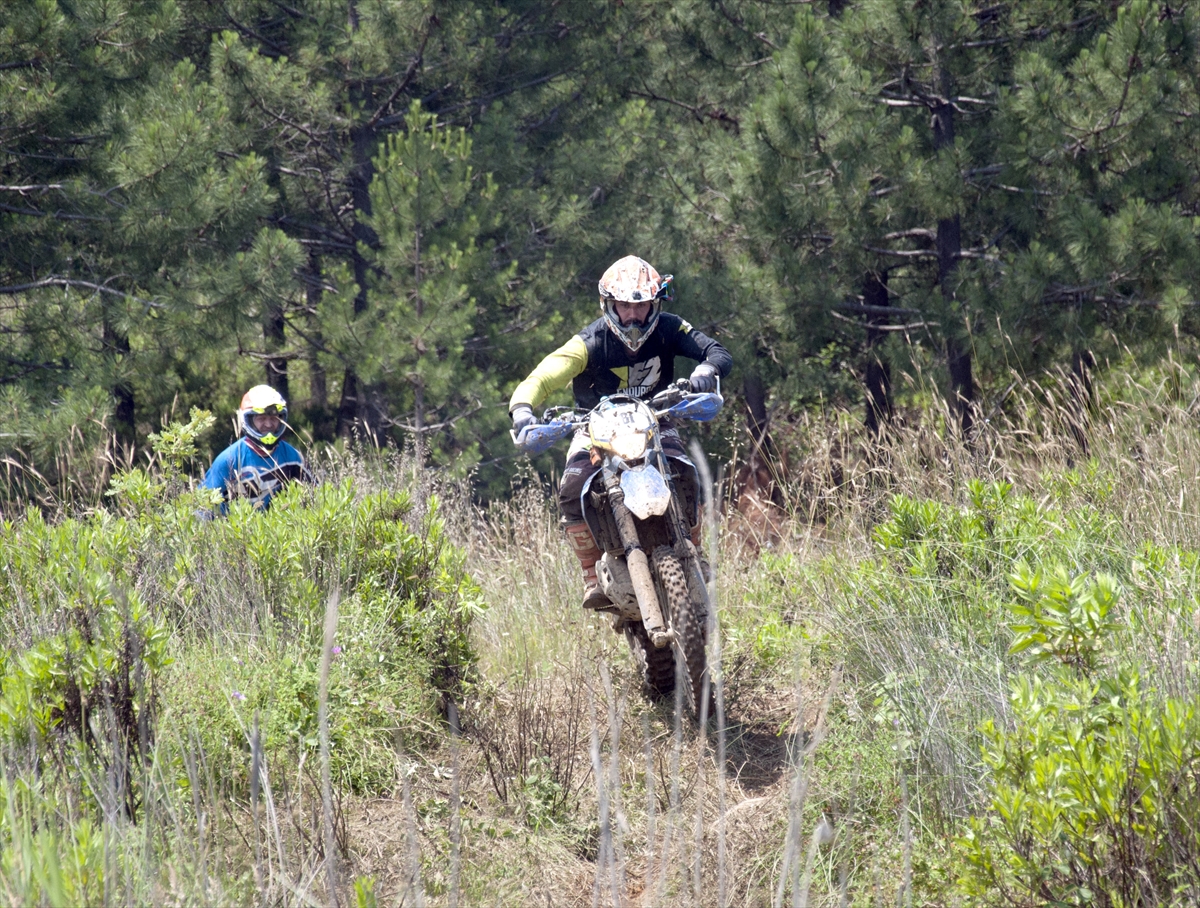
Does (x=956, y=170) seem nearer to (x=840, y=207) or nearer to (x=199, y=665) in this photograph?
(x=840, y=207)

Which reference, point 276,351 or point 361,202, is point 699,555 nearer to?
point 361,202

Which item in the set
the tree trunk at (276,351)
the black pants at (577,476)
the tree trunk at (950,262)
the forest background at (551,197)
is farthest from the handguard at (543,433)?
the tree trunk at (276,351)

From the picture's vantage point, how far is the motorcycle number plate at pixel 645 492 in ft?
15.5

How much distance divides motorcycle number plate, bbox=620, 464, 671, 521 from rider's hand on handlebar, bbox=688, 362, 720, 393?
2.33 feet

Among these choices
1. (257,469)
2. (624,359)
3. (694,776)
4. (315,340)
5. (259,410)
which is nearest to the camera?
(694,776)

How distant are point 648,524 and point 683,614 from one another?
0.48 m

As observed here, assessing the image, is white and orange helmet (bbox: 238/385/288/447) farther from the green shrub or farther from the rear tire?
the green shrub

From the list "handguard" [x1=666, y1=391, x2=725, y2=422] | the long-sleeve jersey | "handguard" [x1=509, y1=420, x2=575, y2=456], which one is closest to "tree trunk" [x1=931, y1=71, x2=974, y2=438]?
the long-sleeve jersey

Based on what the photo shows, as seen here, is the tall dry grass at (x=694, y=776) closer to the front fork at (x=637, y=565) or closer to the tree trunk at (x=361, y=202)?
the front fork at (x=637, y=565)

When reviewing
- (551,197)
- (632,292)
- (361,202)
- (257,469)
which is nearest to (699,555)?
(632,292)

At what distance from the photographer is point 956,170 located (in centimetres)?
1127

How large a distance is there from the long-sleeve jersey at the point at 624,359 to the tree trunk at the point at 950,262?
6.26 meters

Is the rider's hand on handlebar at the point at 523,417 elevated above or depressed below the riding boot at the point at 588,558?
above

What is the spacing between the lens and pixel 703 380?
5.46 meters
